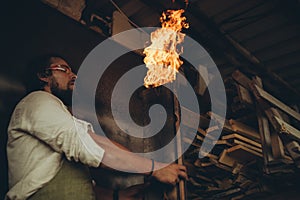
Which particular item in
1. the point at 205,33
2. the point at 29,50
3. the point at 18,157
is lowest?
the point at 18,157

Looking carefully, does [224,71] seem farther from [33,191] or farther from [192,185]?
[33,191]

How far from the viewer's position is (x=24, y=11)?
4113 millimetres

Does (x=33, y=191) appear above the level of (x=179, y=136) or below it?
below

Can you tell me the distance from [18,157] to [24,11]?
6.12ft

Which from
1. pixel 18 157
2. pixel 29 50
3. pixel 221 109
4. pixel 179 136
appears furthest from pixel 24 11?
pixel 221 109

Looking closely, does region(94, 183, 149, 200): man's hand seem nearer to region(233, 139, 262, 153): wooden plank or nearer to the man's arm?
the man's arm

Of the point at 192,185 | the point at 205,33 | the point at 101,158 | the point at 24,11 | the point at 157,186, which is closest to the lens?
the point at 101,158

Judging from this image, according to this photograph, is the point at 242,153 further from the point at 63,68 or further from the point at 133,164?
the point at 63,68

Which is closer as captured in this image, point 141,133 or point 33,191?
point 33,191

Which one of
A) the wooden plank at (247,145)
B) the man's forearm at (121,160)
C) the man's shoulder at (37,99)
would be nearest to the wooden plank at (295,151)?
the wooden plank at (247,145)

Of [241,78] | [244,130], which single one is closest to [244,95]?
[241,78]

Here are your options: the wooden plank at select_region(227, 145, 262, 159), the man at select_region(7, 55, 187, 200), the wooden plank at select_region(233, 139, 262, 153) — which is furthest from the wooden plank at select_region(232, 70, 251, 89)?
the man at select_region(7, 55, 187, 200)

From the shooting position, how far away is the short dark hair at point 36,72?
3.88 m

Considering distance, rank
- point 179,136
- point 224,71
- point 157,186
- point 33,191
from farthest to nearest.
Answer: point 224,71
point 179,136
point 157,186
point 33,191
